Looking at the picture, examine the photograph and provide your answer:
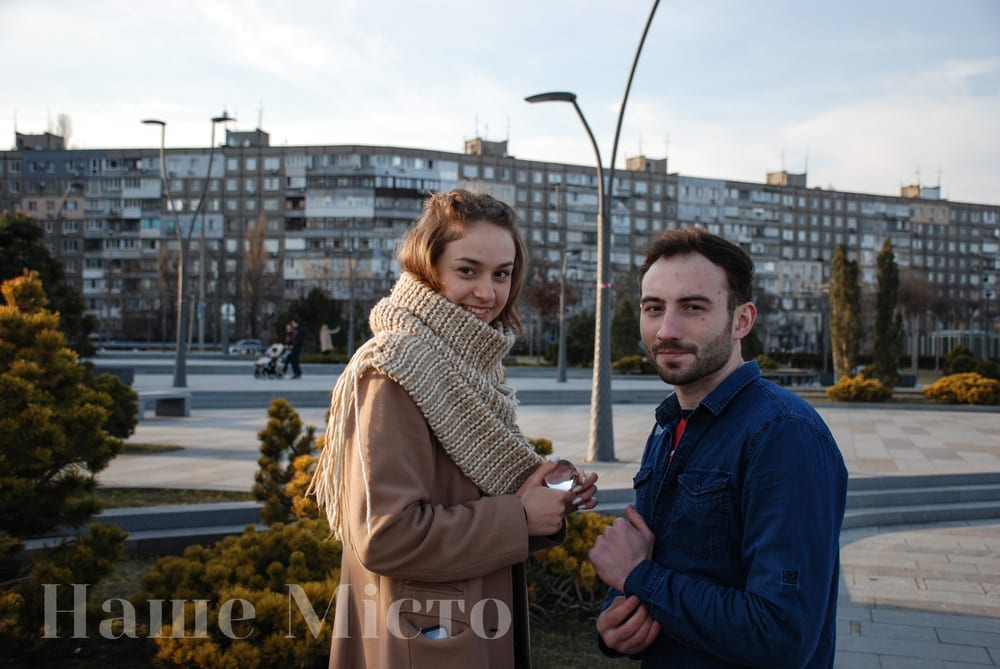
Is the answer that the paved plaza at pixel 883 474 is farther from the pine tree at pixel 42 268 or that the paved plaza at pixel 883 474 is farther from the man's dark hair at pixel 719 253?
the man's dark hair at pixel 719 253

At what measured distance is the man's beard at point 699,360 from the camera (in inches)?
80.0

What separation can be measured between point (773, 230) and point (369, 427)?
103 m

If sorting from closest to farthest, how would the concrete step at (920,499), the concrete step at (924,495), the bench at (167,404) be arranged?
1. the concrete step at (920,499)
2. the concrete step at (924,495)
3. the bench at (167,404)

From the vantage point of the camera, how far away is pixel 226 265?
80.6m

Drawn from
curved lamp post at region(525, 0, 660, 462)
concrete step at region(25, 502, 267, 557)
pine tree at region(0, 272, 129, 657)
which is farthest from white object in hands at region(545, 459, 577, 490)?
curved lamp post at region(525, 0, 660, 462)

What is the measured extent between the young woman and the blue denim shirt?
26cm

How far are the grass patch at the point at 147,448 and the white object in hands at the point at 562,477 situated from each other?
35.2 ft

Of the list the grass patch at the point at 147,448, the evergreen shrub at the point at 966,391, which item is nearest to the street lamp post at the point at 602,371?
the grass patch at the point at 147,448

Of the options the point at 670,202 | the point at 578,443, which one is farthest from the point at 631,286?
the point at 578,443

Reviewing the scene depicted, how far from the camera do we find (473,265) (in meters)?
2.13

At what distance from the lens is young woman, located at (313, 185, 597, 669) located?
6.28 feet

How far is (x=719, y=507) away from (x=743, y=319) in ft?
1.65

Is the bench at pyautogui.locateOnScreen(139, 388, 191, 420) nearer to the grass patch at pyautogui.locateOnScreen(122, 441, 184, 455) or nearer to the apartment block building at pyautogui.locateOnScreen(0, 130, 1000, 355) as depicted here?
the grass patch at pyautogui.locateOnScreen(122, 441, 184, 455)

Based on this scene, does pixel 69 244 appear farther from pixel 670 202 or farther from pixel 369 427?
pixel 369 427
